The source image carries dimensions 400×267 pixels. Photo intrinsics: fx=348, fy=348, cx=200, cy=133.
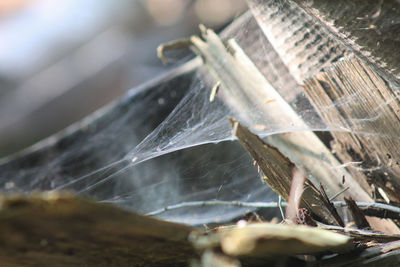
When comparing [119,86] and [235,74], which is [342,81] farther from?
[119,86]

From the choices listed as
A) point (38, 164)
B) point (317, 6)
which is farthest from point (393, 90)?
point (38, 164)

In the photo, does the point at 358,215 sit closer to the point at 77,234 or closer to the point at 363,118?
the point at 363,118

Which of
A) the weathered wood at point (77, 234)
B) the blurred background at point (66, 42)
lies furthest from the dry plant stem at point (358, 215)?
the blurred background at point (66, 42)

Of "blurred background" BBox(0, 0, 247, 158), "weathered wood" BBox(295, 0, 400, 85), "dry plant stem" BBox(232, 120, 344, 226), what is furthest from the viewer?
"blurred background" BBox(0, 0, 247, 158)

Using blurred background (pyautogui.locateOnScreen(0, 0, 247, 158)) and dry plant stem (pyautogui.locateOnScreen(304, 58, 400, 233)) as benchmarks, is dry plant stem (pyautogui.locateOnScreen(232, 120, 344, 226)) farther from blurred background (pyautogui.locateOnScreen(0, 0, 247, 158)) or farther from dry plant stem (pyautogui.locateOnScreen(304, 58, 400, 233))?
blurred background (pyautogui.locateOnScreen(0, 0, 247, 158))

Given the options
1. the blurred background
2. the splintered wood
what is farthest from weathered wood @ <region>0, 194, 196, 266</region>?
the blurred background

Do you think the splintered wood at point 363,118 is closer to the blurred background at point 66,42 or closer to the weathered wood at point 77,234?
the weathered wood at point 77,234

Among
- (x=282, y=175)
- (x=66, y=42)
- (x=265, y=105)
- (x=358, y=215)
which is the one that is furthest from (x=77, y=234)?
(x=66, y=42)
